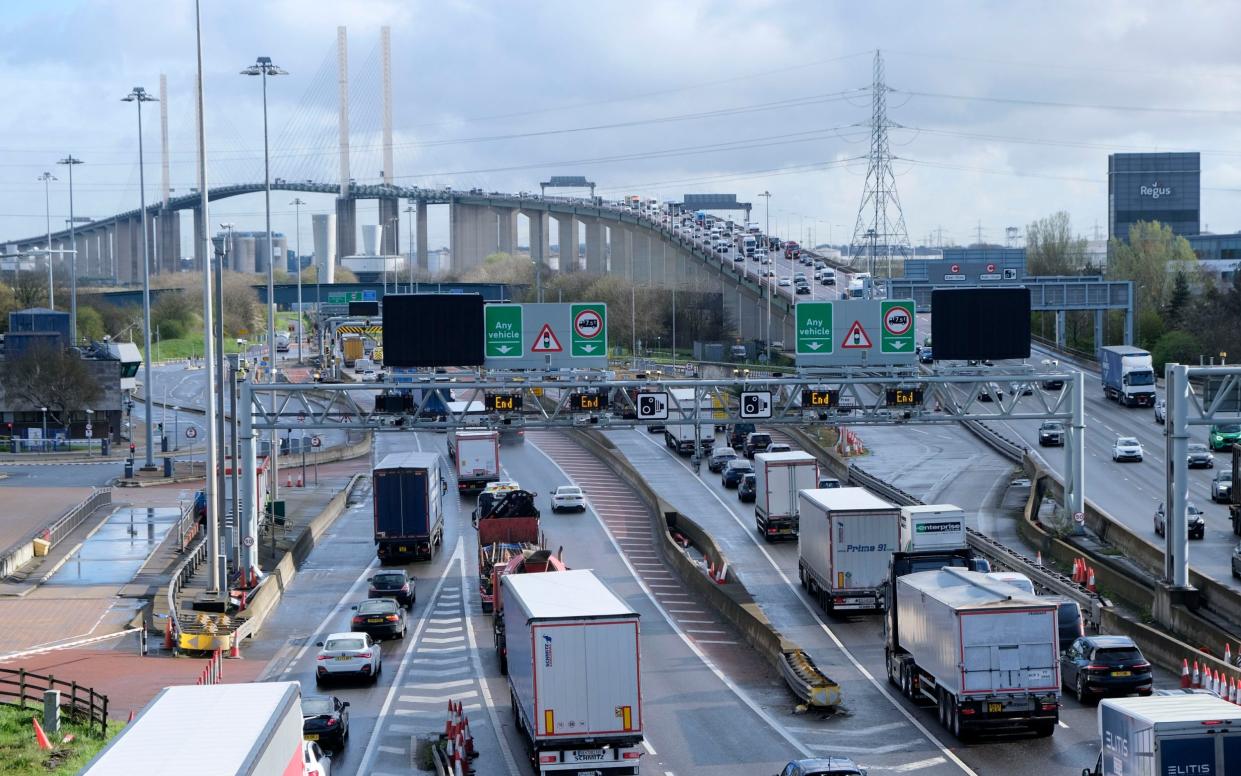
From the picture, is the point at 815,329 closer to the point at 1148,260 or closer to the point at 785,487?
the point at 785,487

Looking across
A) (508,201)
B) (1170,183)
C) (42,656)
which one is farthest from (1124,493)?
(508,201)

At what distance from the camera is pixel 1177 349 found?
10494 cm

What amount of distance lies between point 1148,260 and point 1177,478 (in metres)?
97.7

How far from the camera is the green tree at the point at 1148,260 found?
12656cm

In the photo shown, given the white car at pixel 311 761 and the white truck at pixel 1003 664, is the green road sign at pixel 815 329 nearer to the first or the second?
the white truck at pixel 1003 664

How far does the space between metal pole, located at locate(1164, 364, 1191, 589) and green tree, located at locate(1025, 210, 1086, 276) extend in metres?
115

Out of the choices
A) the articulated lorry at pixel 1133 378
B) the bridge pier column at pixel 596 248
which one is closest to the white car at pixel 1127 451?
the articulated lorry at pixel 1133 378

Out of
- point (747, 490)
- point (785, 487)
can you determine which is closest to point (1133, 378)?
point (747, 490)

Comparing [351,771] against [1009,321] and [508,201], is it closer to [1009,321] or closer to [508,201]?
[1009,321]

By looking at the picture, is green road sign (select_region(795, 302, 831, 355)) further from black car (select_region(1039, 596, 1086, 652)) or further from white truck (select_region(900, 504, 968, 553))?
black car (select_region(1039, 596, 1086, 652))

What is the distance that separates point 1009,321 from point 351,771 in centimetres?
2991

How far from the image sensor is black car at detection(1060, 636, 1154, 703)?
2789 centimetres

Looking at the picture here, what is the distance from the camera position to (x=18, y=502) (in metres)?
63.2

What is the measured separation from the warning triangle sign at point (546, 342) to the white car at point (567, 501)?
55.7ft
